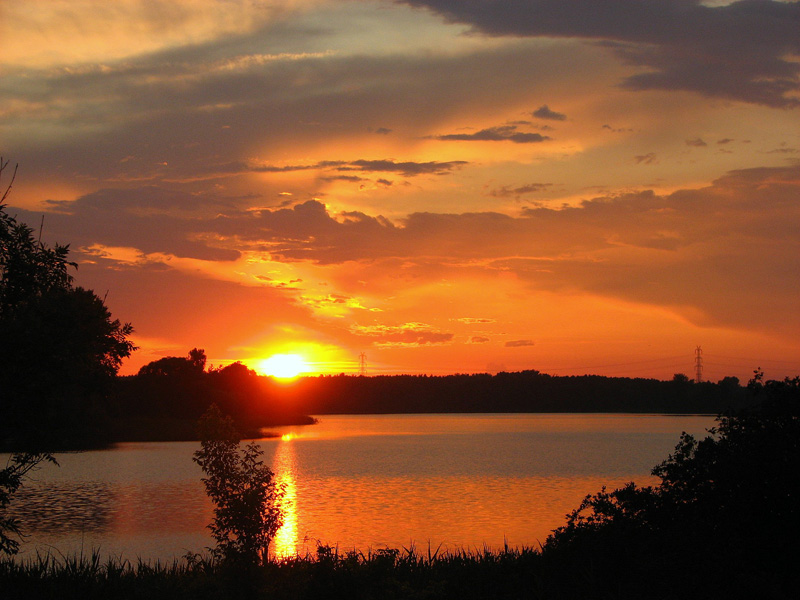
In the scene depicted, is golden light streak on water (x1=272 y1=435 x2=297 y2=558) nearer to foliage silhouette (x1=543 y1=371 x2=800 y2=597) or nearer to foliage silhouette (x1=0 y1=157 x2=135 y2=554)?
foliage silhouette (x1=0 y1=157 x2=135 y2=554)

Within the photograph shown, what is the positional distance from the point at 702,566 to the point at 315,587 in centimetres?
765

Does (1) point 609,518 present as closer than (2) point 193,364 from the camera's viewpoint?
Yes

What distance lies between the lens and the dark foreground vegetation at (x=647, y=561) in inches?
499

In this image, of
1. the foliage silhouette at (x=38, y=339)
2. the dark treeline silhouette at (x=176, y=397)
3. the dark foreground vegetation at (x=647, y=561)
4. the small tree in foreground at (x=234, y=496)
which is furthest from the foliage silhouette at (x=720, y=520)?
the dark treeline silhouette at (x=176, y=397)

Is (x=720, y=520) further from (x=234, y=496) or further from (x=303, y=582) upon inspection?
(x=234, y=496)

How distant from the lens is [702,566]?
12.5 meters

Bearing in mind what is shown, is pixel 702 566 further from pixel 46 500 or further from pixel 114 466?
pixel 114 466

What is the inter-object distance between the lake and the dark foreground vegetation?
832 centimetres

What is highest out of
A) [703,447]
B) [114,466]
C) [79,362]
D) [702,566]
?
[79,362]

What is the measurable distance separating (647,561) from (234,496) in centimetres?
980

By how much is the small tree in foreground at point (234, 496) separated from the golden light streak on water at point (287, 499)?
33.6 inches

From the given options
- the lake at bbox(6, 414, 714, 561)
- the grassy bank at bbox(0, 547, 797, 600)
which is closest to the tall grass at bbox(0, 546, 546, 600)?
the grassy bank at bbox(0, 547, 797, 600)

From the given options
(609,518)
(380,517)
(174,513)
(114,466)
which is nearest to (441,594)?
(609,518)

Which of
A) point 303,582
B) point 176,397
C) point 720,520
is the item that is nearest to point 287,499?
point 303,582
